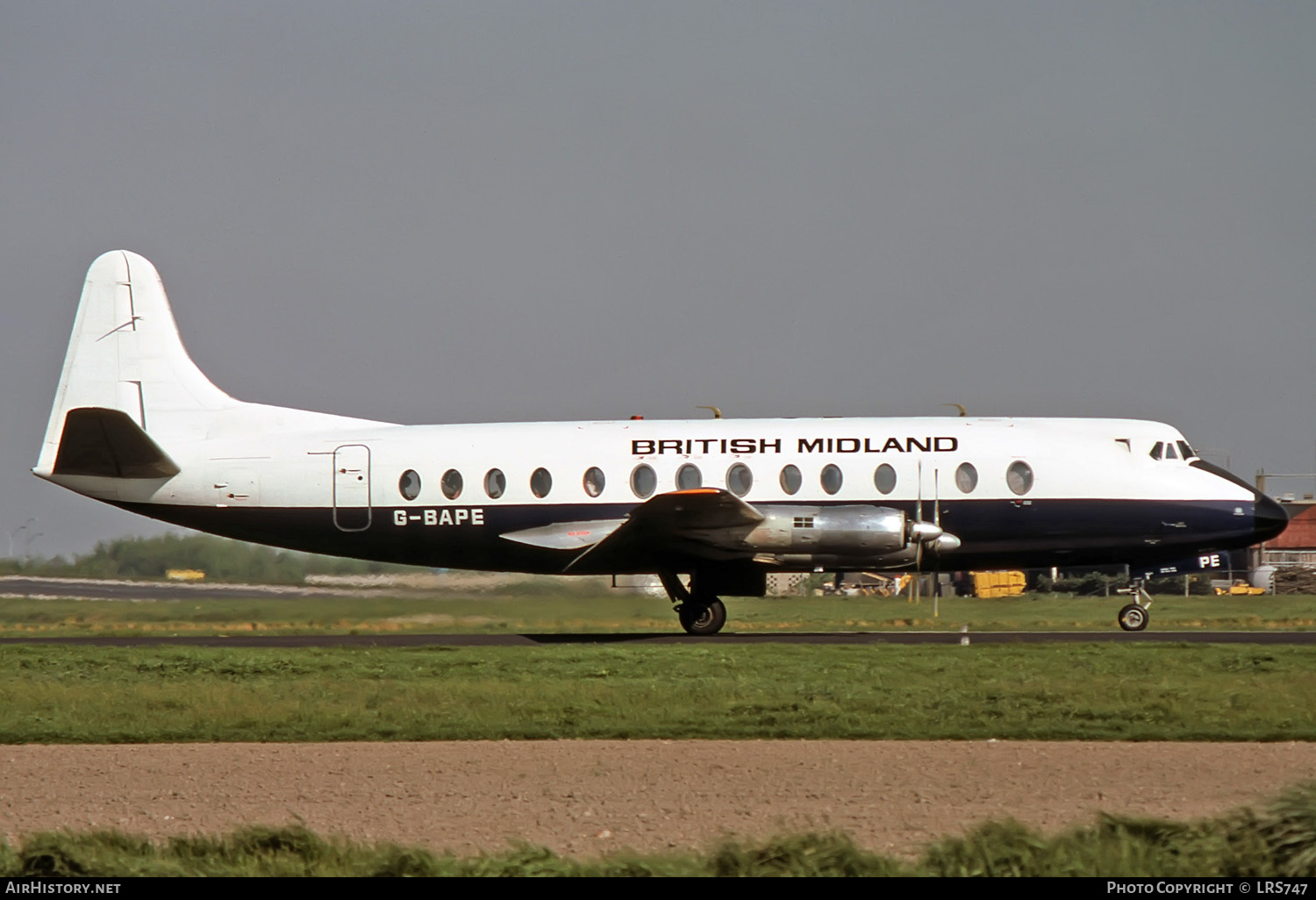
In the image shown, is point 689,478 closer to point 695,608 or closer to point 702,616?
point 695,608

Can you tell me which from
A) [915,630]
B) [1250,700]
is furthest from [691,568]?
[1250,700]

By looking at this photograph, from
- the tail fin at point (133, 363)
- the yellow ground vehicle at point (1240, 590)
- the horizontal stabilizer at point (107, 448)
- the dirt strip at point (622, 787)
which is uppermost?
the tail fin at point (133, 363)

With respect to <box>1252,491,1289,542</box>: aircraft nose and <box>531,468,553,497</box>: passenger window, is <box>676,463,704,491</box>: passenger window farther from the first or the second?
<box>1252,491,1289,542</box>: aircraft nose

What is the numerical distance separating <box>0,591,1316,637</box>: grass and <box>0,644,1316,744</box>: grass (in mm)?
4091

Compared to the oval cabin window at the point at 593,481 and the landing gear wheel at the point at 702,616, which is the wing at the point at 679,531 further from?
the landing gear wheel at the point at 702,616

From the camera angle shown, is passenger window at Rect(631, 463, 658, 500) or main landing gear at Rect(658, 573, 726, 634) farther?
main landing gear at Rect(658, 573, 726, 634)

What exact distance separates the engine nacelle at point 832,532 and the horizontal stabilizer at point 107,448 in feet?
38.2

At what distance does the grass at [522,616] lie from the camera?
28.7 m

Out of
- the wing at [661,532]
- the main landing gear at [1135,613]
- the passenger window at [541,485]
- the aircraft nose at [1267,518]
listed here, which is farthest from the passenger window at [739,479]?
the aircraft nose at [1267,518]

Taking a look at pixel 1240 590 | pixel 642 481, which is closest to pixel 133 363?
pixel 642 481

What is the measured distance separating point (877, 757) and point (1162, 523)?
14.7 m

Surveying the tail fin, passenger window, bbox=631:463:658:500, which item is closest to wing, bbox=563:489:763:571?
passenger window, bbox=631:463:658:500

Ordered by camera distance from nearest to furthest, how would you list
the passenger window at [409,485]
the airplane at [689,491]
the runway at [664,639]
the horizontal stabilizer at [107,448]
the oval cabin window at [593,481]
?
the runway at [664,639]
the airplane at [689,491]
the oval cabin window at [593,481]
the horizontal stabilizer at [107,448]
the passenger window at [409,485]

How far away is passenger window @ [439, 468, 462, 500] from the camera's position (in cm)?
2753
